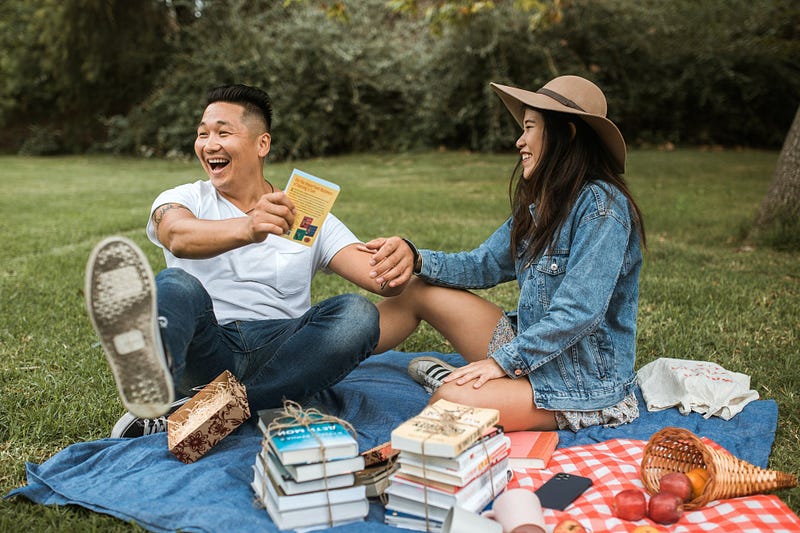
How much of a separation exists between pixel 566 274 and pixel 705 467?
804 mm

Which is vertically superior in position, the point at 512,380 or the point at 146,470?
the point at 512,380

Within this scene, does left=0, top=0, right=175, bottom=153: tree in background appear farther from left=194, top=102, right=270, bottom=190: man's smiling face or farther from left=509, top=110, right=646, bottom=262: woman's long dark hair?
left=509, top=110, right=646, bottom=262: woman's long dark hair

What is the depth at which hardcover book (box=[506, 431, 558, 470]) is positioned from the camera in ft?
8.63

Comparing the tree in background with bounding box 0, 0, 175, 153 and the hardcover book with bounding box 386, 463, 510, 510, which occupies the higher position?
the tree in background with bounding box 0, 0, 175, 153

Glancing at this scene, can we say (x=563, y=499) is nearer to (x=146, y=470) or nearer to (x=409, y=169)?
(x=146, y=470)

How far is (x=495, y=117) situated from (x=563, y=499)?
11.9 meters

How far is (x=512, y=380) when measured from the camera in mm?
2816

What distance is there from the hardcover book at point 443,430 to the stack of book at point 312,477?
0.16 m

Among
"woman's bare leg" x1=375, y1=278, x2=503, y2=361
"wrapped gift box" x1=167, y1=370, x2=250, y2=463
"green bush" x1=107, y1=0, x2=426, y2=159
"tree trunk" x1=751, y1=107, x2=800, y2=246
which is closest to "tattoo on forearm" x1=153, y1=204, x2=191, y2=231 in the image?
"wrapped gift box" x1=167, y1=370, x2=250, y2=463

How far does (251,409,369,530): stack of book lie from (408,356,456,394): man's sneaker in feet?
3.86

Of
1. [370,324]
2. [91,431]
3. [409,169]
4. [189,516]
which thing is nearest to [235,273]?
Answer: [370,324]

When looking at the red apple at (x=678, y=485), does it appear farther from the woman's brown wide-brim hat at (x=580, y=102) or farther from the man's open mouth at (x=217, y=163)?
the man's open mouth at (x=217, y=163)

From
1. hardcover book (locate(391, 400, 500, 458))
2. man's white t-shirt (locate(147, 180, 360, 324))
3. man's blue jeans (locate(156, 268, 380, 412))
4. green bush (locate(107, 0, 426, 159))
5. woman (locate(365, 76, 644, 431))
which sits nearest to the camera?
hardcover book (locate(391, 400, 500, 458))

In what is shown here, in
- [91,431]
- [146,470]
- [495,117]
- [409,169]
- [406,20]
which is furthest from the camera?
[406,20]
